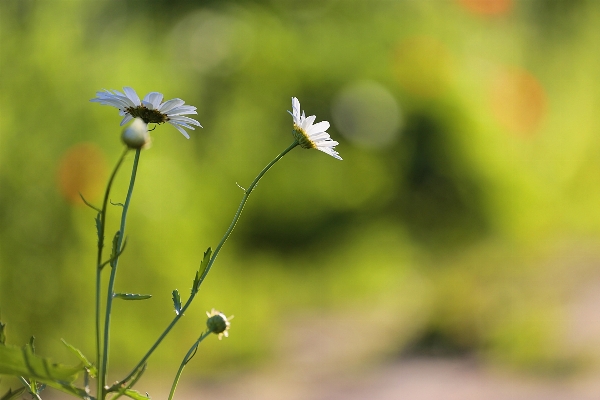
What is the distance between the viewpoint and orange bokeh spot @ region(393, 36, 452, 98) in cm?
231

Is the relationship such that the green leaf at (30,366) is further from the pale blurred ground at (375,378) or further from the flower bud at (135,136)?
the pale blurred ground at (375,378)

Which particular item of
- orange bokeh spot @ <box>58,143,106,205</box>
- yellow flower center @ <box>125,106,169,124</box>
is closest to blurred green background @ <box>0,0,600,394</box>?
orange bokeh spot @ <box>58,143,106,205</box>

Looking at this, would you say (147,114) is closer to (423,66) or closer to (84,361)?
(84,361)

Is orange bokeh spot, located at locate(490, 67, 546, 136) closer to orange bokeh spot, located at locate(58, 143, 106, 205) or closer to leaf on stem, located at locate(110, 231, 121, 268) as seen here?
orange bokeh spot, located at locate(58, 143, 106, 205)

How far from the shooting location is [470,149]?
2238mm

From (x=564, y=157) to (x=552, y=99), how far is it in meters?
0.23

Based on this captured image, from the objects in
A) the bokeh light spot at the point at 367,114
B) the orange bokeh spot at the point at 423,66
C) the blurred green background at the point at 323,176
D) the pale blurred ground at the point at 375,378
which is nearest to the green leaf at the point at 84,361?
the blurred green background at the point at 323,176

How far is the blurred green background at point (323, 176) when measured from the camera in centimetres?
141

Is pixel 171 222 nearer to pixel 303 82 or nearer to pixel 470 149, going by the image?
pixel 303 82

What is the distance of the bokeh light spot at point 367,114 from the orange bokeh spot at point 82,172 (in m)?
0.95

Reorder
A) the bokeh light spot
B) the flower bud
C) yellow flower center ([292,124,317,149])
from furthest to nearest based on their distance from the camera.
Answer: the bokeh light spot, yellow flower center ([292,124,317,149]), the flower bud

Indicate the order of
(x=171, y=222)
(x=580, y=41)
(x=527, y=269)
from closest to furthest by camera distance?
(x=171, y=222) → (x=527, y=269) → (x=580, y=41)

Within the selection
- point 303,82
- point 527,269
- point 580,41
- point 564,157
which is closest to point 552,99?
point 564,157

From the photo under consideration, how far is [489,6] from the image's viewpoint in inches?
104
